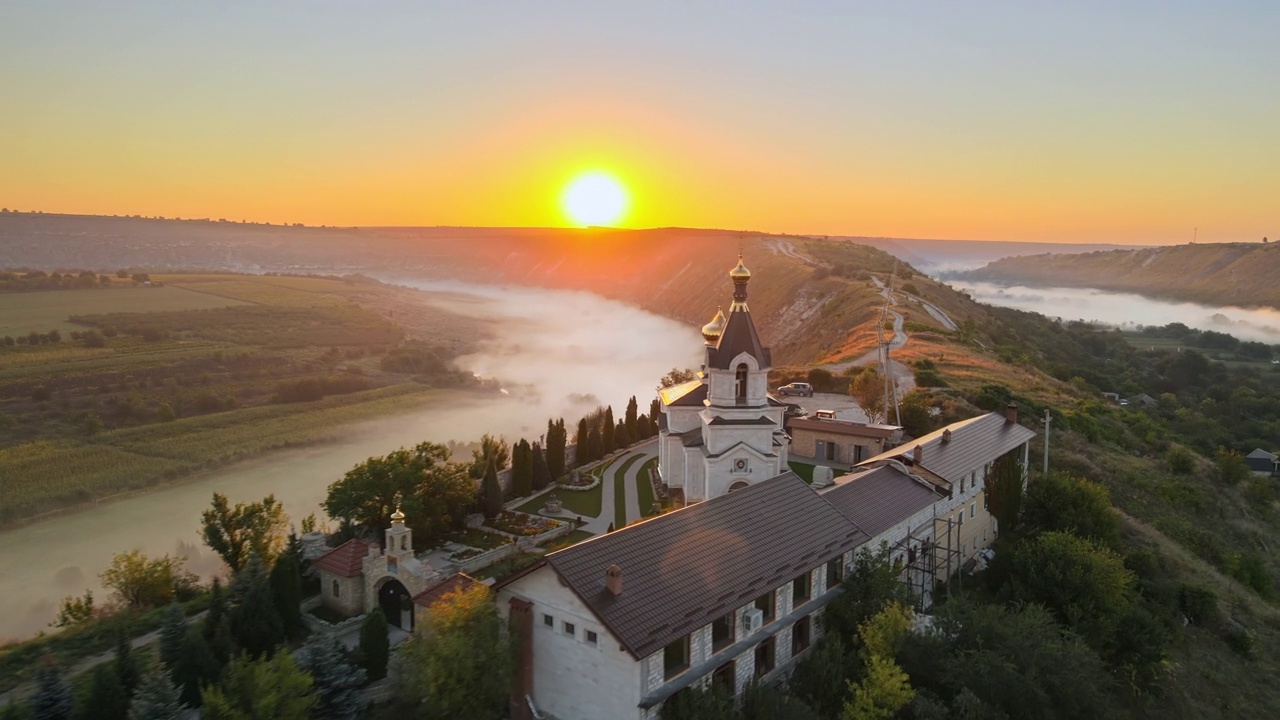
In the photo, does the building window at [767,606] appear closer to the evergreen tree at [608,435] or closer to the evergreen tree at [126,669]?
the evergreen tree at [126,669]

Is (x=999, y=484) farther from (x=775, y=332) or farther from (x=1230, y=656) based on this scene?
(x=775, y=332)

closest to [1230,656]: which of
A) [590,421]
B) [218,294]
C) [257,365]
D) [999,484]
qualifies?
[999,484]

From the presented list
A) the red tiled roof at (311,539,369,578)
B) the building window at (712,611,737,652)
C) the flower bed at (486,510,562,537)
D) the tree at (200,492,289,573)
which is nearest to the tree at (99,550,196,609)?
the tree at (200,492,289,573)

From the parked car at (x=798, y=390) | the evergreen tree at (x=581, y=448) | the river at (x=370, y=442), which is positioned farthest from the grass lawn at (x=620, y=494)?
the river at (x=370, y=442)

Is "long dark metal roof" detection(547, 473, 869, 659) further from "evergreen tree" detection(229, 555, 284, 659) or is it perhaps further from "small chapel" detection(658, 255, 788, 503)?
"evergreen tree" detection(229, 555, 284, 659)

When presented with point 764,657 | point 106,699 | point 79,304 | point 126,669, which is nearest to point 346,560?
point 126,669

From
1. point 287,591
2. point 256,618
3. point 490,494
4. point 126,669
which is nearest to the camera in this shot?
point 126,669

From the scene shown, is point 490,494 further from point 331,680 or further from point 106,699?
point 106,699

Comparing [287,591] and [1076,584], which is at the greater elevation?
[287,591]
